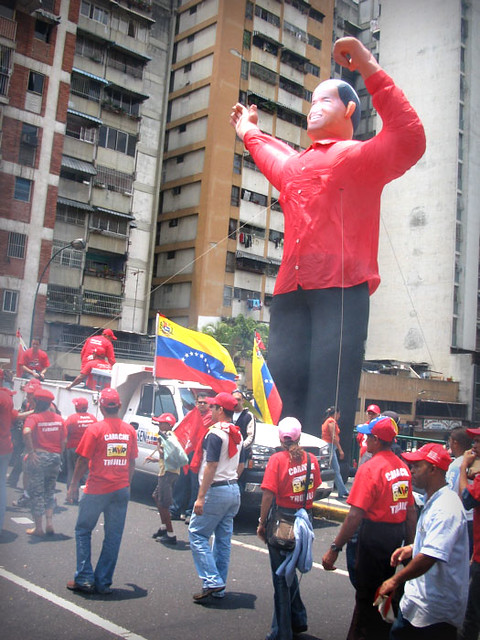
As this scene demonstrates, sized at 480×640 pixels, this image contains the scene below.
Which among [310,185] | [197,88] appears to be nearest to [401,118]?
[310,185]

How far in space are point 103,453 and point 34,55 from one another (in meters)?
2.40

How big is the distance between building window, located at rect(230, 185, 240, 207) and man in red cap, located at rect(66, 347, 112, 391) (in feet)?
6.04

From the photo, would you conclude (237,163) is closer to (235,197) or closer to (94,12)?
(235,197)

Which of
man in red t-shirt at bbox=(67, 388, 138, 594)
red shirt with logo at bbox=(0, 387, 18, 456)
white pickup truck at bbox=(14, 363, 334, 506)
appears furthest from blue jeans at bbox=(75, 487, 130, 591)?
white pickup truck at bbox=(14, 363, 334, 506)

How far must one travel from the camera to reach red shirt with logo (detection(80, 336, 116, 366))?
5100 millimetres

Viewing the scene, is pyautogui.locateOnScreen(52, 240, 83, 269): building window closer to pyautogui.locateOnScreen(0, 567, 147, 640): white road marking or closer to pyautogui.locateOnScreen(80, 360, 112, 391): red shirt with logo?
pyautogui.locateOnScreen(0, 567, 147, 640): white road marking

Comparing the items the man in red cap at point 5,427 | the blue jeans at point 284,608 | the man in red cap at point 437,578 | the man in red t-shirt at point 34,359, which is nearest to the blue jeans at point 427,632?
the man in red cap at point 437,578

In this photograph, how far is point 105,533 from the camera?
418 cm

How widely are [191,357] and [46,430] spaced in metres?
1.40

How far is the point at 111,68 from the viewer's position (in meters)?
4.54

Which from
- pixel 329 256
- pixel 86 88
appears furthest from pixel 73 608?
pixel 86 88

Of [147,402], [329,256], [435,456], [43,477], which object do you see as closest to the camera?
[435,456]

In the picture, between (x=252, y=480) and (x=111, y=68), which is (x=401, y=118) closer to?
(x=111, y=68)

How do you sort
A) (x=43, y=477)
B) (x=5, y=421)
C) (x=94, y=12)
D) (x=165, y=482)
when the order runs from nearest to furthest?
(x=94, y=12)
(x=5, y=421)
(x=43, y=477)
(x=165, y=482)
